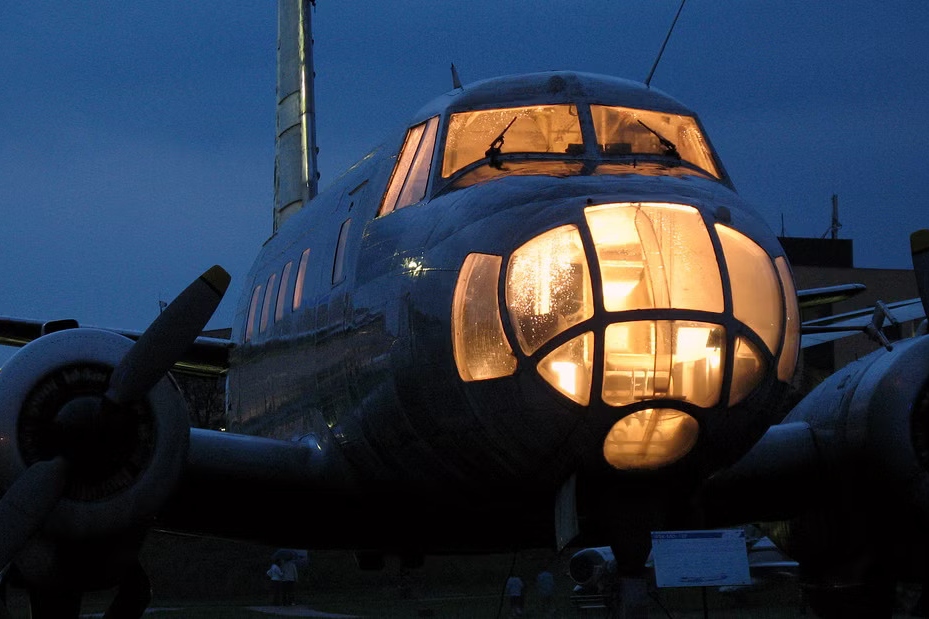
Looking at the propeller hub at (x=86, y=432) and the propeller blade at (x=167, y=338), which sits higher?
the propeller blade at (x=167, y=338)

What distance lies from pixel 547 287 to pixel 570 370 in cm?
45

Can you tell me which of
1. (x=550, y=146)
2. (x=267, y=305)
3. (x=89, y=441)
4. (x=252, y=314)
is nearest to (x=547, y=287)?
(x=550, y=146)

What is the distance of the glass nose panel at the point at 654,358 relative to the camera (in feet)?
21.4

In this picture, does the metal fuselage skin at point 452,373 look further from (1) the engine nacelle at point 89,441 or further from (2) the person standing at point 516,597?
(2) the person standing at point 516,597

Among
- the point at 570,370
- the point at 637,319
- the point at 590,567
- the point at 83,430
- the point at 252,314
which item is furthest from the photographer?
the point at 590,567

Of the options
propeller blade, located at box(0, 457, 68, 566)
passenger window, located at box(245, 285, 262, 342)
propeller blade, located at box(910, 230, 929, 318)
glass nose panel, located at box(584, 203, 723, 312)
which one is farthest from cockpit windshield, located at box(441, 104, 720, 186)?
passenger window, located at box(245, 285, 262, 342)

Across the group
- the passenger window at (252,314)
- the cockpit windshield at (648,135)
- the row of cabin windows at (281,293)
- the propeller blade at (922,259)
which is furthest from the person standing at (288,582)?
the propeller blade at (922,259)

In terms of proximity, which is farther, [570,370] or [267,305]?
[267,305]

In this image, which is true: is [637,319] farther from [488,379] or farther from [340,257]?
[340,257]

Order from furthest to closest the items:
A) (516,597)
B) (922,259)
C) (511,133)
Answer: (516,597), (922,259), (511,133)

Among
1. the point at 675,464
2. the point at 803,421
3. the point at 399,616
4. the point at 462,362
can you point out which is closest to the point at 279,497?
the point at 462,362

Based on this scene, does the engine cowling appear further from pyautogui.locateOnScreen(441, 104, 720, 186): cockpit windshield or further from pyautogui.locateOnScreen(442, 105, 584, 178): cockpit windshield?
pyautogui.locateOnScreen(442, 105, 584, 178): cockpit windshield

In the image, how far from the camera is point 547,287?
264 inches

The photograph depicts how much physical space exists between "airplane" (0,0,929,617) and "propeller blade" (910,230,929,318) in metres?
0.02
